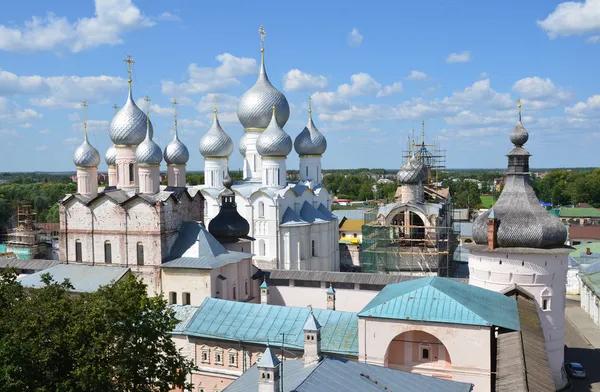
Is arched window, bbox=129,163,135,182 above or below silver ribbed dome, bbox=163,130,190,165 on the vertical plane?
below

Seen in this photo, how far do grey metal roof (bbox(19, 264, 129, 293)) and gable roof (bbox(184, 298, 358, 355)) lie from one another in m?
5.99

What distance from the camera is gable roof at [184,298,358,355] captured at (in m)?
16.7

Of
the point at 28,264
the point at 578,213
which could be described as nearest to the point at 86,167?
the point at 28,264

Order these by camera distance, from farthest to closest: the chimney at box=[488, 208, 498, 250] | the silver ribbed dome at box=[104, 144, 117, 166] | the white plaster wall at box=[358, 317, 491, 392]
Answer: the silver ribbed dome at box=[104, 144, 117, 166], the chimney at box=[488, 208, 498, 250], the white plaster wall at box=[358, 317, 491, 392]

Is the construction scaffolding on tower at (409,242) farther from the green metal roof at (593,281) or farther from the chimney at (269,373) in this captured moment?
the chimney at (269,373)

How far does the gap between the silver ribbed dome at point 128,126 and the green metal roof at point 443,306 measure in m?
16.7

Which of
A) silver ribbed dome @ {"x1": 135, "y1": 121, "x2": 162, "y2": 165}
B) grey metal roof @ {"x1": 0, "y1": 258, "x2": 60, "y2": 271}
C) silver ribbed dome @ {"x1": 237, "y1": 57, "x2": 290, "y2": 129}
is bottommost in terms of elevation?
grey metal roof @ {"x1": 0, "y1": 258, "x2": 60, "y2": 271}

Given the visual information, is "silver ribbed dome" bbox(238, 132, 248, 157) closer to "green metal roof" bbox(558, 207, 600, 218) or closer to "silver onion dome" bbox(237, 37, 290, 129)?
"silver onion dome" bbox(237, 37, 290, 129)

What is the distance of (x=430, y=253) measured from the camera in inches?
1107

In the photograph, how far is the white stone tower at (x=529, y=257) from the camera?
1855cm

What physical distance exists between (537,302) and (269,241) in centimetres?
1558

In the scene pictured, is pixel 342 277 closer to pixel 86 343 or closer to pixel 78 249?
pixel 78 249

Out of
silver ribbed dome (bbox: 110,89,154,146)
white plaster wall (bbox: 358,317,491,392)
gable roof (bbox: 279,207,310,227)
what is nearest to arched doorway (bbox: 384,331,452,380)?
white plaster wall (bbox: 358,317,491,392)

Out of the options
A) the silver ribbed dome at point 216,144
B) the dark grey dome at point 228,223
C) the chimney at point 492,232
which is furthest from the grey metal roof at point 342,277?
the silver ribbed dome at point 216,144
